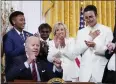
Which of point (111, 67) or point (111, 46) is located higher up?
point (111, 46)

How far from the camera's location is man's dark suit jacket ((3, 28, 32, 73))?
120 inches

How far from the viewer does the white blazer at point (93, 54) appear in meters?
3.07

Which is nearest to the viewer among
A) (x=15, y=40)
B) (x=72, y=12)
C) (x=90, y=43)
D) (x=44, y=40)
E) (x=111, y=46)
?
(x=111, y=46)

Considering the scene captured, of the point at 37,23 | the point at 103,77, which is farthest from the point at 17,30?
the point at 37,23

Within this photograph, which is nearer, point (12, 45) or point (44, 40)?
point (12, 45)

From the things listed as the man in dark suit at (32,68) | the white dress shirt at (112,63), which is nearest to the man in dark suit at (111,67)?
the white dress shirt at (112,63)

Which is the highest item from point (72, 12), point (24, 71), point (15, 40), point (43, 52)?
point (72, 12)

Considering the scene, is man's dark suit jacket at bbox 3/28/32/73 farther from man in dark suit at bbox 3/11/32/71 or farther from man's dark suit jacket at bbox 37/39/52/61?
man's dark suit jacket at bbox 37/39/52/61

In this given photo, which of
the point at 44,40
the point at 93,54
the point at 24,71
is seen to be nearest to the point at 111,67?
the point at 93,54

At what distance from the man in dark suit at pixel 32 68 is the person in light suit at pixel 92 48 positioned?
346mm

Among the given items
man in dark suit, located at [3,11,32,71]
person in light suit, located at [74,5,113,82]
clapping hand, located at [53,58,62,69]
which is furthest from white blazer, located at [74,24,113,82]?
man in dark suit, located at [3,11,32,71]

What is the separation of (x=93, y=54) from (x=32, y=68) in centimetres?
59

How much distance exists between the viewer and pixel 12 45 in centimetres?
314

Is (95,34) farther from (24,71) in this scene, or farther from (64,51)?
(24,71)
